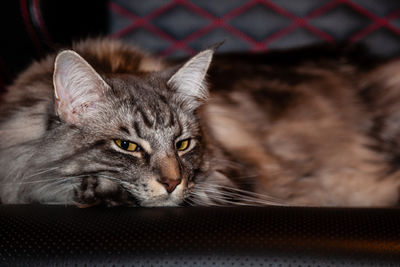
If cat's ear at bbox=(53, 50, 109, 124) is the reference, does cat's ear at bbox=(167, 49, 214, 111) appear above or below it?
above

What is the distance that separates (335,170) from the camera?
5.85 feet

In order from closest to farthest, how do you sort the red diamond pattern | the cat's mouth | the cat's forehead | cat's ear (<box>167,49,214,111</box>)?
the cat's mouth, the cat's forehead, cat's ear (<box>167,49,214,111</box>), the red diamond pattern

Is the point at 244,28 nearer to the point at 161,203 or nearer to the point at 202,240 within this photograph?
Result: the point at 161,203

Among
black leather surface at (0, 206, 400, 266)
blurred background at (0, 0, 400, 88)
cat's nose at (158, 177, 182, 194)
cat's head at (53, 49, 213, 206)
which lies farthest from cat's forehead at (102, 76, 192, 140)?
blurred background at (0, 0, 400, 88)

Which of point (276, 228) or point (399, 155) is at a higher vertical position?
point (399, 155)

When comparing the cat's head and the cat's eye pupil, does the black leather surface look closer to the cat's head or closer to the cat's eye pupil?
the cat's head

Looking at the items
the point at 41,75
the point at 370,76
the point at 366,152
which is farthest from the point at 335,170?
the point at 41,75

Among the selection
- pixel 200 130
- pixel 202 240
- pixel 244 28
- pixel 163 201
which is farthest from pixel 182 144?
pixel 244 28

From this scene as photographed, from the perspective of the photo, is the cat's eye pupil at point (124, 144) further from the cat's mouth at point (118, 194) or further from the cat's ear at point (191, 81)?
the cat's ear at point (191, 81)

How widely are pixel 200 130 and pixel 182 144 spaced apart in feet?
0.40

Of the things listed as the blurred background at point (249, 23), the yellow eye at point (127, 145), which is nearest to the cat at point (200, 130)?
the yellow eye at point (127, 145)

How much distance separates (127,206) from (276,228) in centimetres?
39

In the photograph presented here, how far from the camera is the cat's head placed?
3.84ft

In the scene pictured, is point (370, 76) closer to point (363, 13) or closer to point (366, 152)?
point (366, 152)
